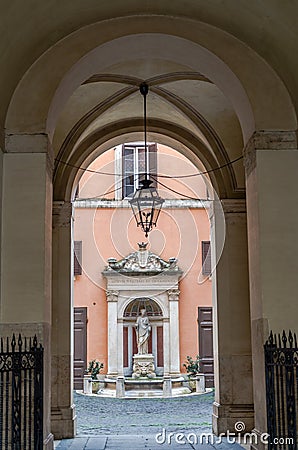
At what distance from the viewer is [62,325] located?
11125 mm

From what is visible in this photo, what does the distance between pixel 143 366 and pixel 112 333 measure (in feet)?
4.95

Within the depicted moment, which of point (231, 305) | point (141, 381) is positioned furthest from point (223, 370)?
point (141, 381)

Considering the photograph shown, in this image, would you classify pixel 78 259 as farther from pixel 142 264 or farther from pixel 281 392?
pixel 281 392

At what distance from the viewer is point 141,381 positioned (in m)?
20.0

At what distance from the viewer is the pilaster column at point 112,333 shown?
21.2 m

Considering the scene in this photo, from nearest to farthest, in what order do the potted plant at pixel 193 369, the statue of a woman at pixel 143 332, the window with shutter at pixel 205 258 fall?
1. the potted plant at pixel 193 369
2. the statue of a woman at pixel 143 332
3. the window with shutter at pixel 205 258

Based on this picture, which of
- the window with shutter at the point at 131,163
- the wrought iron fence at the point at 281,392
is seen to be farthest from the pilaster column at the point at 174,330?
the wrought iron fence at the point at 281,392

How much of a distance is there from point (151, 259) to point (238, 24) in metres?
15.4

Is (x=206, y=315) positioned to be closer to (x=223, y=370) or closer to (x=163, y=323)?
(x=163, y=323)

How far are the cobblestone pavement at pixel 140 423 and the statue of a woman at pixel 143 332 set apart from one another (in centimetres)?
312

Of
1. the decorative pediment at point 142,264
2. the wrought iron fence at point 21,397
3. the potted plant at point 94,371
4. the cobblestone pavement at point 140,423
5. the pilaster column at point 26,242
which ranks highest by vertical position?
the decorative pediment at point 142,264

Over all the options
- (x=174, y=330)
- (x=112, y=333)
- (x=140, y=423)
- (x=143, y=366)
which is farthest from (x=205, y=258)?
(x=140, y=423)

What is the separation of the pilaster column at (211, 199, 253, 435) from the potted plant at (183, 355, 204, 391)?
354 inches

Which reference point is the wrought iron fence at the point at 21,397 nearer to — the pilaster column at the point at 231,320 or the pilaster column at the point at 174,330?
Answer: the pilaster column at the point at 231,320
